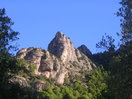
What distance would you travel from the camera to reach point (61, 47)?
13738cm

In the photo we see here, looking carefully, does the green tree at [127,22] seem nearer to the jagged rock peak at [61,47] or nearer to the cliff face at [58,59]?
the cliff face at [58,59]

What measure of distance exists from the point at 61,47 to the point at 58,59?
10.9 m

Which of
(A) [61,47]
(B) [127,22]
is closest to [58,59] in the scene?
(A) [61,47]

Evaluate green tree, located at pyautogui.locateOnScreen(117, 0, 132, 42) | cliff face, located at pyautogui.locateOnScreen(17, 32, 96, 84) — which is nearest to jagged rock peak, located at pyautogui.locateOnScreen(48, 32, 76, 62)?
cliff face, located at pyautogui.locateOnScreen(17, 32, 96, 84)

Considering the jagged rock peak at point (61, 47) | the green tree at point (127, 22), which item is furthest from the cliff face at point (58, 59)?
the green tree at point (127, 22)

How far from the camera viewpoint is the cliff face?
11919 cm

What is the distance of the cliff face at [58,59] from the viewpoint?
119m

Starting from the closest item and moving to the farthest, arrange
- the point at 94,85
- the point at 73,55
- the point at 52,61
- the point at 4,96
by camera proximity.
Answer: the point at 4,96 < the point at 94,85 < the point at 52,61 < the point at 73,55

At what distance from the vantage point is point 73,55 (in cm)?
14312

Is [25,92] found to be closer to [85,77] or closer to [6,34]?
[6,34]

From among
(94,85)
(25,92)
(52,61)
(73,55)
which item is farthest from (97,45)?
(73,55)

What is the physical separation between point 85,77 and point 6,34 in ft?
324

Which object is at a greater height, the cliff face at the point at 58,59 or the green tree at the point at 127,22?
the cliff face at the point at 58,59

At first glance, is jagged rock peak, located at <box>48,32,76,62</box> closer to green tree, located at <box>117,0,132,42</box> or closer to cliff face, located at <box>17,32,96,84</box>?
cliff face, located at <box>17,32,96,84</box>
